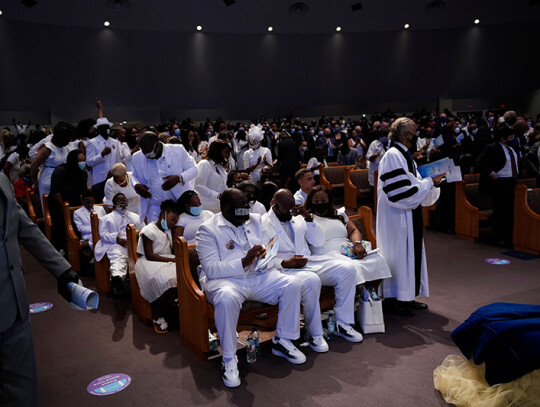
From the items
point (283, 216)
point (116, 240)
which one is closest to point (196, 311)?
point (283, 216)

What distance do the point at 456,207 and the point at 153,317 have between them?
18.0 ft

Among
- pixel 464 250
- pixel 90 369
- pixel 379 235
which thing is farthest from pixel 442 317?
pixel 90 369

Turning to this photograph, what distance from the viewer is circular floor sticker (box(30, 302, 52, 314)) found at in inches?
225

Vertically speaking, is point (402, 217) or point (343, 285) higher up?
point (402, 217)

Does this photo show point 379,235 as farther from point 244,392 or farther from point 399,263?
point 244,392

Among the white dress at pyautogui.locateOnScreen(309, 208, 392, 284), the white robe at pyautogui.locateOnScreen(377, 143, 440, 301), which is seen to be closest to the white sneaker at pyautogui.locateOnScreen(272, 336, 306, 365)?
the white dress at pyautogui.locateOnScreen(309, 208, 392, 284)

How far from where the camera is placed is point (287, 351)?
164 inches

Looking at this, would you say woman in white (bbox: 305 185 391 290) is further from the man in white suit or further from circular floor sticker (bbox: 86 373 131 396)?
circular floor sticker (bbox: 86 373 131 396)

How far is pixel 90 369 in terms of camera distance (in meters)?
4.22

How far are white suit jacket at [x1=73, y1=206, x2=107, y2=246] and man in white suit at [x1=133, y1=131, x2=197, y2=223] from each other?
143 cm

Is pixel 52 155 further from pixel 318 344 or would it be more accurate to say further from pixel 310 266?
pixel 318 344

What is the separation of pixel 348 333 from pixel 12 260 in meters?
2.99

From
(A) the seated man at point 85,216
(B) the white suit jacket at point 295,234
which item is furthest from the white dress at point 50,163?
(B) the white suit jacket at point 295,234

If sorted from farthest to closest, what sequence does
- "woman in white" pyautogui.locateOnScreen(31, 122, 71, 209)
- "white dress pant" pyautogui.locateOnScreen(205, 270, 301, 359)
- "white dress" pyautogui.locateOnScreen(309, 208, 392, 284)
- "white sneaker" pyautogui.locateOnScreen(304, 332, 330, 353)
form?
"woman in white" pyautogui.locateOnScreen(31, 122, 71, 209), "white dress" pyautogui.locateOnScreen(309, 208, 392, 284), "white sneaker" pyautogui.locateOnScreen(304, 332, 330, 353), "white dress pant" pyautogui.locateOnScreen(205, 270, 301, 359)
